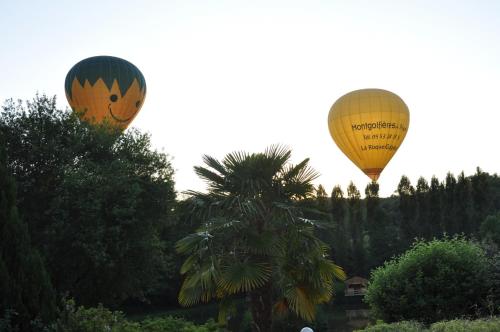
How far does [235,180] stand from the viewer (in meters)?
15.3

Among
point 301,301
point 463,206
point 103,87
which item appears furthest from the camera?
point 463,206

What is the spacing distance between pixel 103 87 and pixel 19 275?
23.4m

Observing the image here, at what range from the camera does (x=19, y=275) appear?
9.91m

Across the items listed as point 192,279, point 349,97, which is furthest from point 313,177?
point 349,97

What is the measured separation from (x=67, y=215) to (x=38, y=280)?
1179cm

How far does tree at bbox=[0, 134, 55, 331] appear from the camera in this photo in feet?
31.9

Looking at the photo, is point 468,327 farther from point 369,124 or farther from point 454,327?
point 369,124

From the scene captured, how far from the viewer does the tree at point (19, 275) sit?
9.73 m

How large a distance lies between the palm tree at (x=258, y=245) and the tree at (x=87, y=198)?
25.3ft

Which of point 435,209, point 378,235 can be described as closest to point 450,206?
point 435,209

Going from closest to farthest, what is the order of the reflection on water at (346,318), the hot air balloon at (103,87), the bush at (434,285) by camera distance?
1. the bush at (434,285)
2. the hot air balloon at (103,87)
3. the reflection on water at (346,318)

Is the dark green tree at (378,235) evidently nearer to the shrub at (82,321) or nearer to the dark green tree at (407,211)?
the dark green tree at (407,211)

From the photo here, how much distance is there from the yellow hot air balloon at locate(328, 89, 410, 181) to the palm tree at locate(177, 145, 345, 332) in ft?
47.5

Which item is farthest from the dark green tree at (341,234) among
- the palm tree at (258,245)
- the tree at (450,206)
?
the palm tree at (258,245)
